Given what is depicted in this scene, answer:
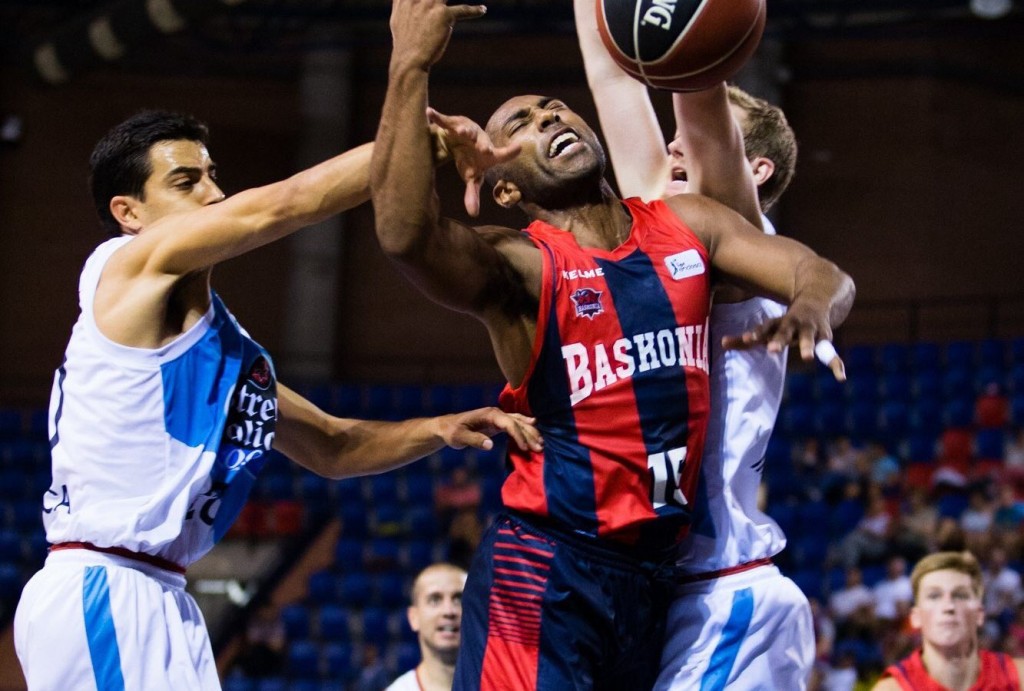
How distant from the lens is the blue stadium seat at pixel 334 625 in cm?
1248

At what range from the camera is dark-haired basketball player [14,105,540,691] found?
3.38m

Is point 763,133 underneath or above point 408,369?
underneath

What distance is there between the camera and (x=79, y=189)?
17.0 meters

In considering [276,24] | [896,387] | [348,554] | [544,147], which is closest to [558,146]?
[544,147]

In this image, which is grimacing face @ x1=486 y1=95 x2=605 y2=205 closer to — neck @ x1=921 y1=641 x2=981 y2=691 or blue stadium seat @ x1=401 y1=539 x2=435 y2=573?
neck @ x1=921 y1=641 x2=981 y2=691

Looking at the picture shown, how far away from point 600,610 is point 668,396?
1.74 ft

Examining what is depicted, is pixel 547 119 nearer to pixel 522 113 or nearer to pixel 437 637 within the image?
pixel 522 113

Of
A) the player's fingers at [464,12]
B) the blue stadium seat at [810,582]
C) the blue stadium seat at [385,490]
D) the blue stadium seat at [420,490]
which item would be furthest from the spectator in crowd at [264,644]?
the player's fingers at [464,12]

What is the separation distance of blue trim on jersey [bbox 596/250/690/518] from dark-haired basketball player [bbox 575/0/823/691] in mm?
232

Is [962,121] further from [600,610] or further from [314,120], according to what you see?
[600,610]

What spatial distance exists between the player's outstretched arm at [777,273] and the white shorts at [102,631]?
5.43 feet

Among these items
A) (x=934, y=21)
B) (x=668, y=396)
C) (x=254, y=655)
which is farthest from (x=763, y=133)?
(x=934, y=21)

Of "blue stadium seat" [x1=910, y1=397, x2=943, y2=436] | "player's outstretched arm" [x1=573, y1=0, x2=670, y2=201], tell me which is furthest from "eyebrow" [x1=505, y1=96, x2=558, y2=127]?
"blue stadium seat" [x1=910, y1=397, x2=943, y2=436]

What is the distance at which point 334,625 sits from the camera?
1250 cm
